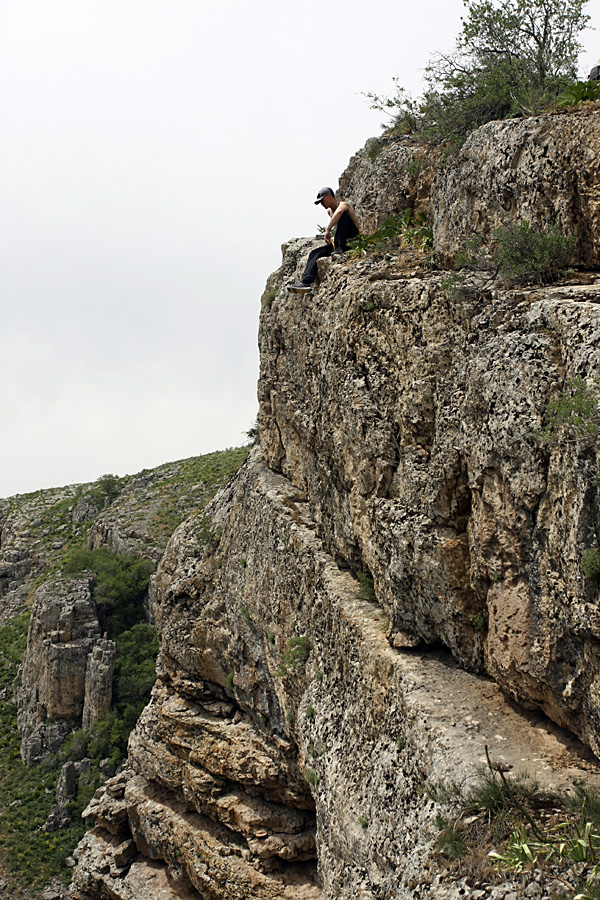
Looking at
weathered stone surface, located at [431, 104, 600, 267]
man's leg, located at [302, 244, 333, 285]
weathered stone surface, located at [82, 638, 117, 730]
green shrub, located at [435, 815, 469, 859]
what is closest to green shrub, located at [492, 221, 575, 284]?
weathered stone surface, located at [431, 104, 600, 267]

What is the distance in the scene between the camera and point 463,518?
793 centimetres

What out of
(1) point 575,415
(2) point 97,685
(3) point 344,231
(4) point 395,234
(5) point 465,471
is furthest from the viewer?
(2) point 97,685

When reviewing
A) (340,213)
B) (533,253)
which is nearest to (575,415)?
(533,253)

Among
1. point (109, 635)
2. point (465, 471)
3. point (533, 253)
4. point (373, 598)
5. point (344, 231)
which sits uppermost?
point (344, 231)

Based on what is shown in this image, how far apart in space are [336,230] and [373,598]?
6369 mm

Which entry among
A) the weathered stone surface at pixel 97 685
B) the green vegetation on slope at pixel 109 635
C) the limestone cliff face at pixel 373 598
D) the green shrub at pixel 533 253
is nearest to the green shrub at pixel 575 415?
the limestone cliff face at pixel 373 598

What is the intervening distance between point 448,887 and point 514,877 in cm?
72

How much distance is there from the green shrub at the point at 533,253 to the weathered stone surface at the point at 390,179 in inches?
173

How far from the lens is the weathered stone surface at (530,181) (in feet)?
23.5

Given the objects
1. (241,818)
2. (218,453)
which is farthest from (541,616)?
(218,453)

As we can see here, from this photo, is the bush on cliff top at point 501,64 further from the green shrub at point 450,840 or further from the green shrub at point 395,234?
the green shrub at point 450,840

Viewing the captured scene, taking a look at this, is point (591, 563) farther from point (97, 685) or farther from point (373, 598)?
point (97, 685)

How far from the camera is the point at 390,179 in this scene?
1247cm

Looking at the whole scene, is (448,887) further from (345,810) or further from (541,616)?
(345,810)
